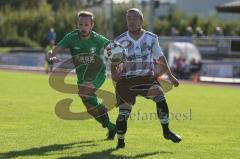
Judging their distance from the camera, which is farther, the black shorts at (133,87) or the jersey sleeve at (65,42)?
the jersey sleeve at (65,42)

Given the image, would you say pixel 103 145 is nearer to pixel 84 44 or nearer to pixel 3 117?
pixel 84 44

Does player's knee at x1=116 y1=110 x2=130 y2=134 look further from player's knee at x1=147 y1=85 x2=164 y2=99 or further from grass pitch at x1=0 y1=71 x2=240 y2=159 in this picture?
player's knee at x1=147 y1=85 x2=164 y2=99

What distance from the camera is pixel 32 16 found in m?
70.0

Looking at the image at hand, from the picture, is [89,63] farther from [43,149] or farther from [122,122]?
[43,149]

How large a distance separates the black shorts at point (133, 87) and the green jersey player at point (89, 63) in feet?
3.45

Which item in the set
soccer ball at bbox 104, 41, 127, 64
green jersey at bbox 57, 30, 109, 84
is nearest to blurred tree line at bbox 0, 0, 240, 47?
green jersey at bbox 57, 30, 109, 84

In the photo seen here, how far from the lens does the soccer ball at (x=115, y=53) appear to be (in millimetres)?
9180

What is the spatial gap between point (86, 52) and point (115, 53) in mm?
838

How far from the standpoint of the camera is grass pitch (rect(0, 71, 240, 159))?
8781mm

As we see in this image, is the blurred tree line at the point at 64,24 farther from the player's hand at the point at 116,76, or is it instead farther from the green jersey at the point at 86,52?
the player's hand at the point at 116,76

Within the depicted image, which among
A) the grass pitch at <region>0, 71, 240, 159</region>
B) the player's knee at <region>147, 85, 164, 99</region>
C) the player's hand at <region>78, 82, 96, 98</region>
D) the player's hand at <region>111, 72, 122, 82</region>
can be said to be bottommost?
the grass pitch at <region>0, 71, 240, 159</region>

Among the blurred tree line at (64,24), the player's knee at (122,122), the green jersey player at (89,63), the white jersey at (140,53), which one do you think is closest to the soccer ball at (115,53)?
the white jersey at (140,53)

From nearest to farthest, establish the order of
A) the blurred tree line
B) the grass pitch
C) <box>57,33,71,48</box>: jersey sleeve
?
the grass pitch, <box>57,33,71,48</box>: jersey sleeve, the blurred tree line

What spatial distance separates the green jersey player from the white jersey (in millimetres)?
922
